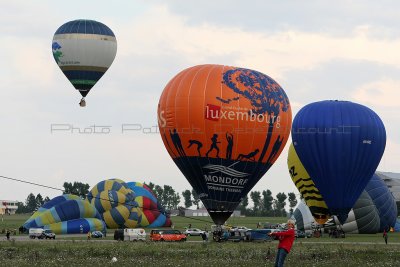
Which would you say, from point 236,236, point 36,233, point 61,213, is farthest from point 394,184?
point 236,236

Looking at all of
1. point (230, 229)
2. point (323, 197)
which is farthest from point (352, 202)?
point (230, 229)

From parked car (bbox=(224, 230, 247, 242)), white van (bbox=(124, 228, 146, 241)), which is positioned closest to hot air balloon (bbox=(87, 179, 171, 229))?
white van (bbox=(124, 228, 146, 241))

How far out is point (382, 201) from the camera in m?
74.4

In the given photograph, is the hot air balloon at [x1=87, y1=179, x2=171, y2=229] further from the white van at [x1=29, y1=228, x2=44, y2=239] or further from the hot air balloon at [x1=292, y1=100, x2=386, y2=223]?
the hot air balloon at [x1=292, y1=100, x2=386, y2=223]

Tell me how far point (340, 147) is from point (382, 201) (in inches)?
623

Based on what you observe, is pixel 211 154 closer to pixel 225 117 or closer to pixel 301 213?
pixel 225 117

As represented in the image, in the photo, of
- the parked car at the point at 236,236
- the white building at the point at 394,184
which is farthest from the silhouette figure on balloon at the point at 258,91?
the white building at the point at 394,184

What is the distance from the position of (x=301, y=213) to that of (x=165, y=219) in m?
22.2

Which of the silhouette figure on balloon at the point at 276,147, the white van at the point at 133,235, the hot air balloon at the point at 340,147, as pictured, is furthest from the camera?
the white van at the point at 133,235

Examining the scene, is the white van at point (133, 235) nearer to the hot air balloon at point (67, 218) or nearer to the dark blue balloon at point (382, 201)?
the hot air balloon at point (67, 218)

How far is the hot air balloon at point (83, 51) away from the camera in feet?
194

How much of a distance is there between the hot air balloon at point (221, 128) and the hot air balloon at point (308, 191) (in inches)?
440

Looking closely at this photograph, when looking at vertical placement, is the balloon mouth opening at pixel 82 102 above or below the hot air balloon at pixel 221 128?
above

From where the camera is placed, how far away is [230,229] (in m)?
60.8
